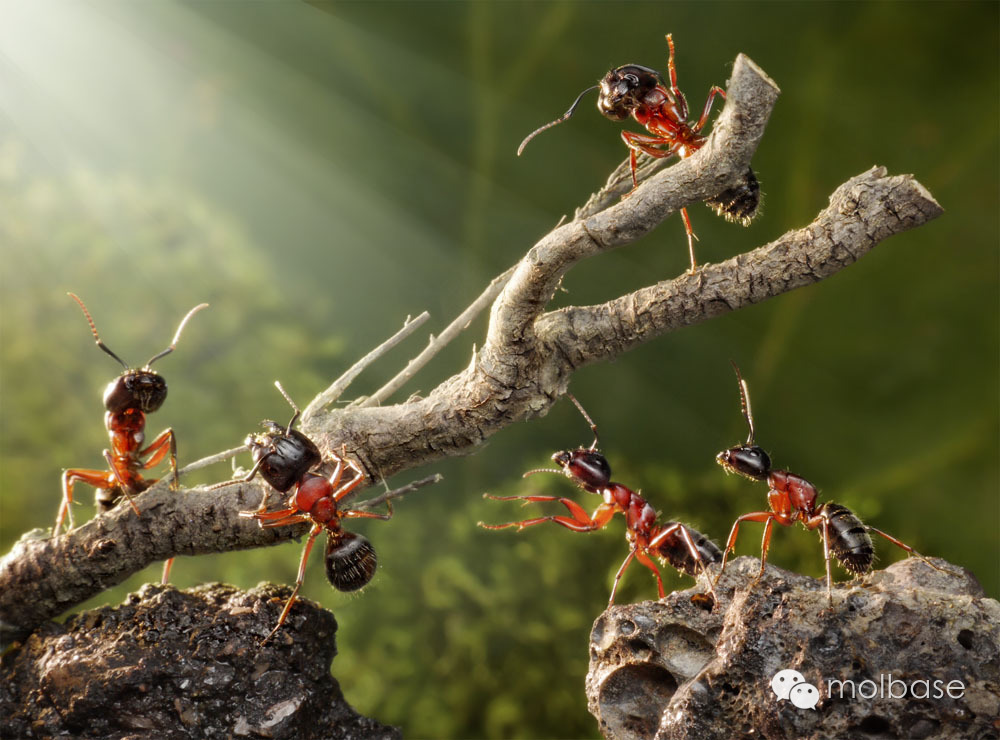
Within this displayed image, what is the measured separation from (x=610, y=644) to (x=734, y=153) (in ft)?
2.76

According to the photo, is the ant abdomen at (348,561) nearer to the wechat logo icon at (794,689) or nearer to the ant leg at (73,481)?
the ant leg at (73,481)

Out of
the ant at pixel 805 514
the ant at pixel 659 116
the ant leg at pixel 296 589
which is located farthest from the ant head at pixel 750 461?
the ant leg at pixel 296 589

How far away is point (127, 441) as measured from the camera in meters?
1.78

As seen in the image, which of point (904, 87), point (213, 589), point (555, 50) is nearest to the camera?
point (213, 589)

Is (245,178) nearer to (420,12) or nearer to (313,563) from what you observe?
(420,12)

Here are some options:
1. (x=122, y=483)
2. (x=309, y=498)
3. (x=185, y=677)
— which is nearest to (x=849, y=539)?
(x=309, y=498)

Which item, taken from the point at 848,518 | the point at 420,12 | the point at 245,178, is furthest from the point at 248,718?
the point at 420,12

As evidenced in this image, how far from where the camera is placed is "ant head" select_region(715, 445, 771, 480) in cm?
148

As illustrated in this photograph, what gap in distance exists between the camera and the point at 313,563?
2.81 meters

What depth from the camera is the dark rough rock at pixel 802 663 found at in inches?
45.6

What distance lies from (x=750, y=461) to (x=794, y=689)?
0.44 m

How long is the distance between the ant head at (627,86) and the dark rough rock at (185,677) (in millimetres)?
1181

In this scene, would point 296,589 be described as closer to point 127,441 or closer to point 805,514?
point 127,441

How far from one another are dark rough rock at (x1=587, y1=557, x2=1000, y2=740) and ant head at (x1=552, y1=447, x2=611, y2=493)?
1.04ft
